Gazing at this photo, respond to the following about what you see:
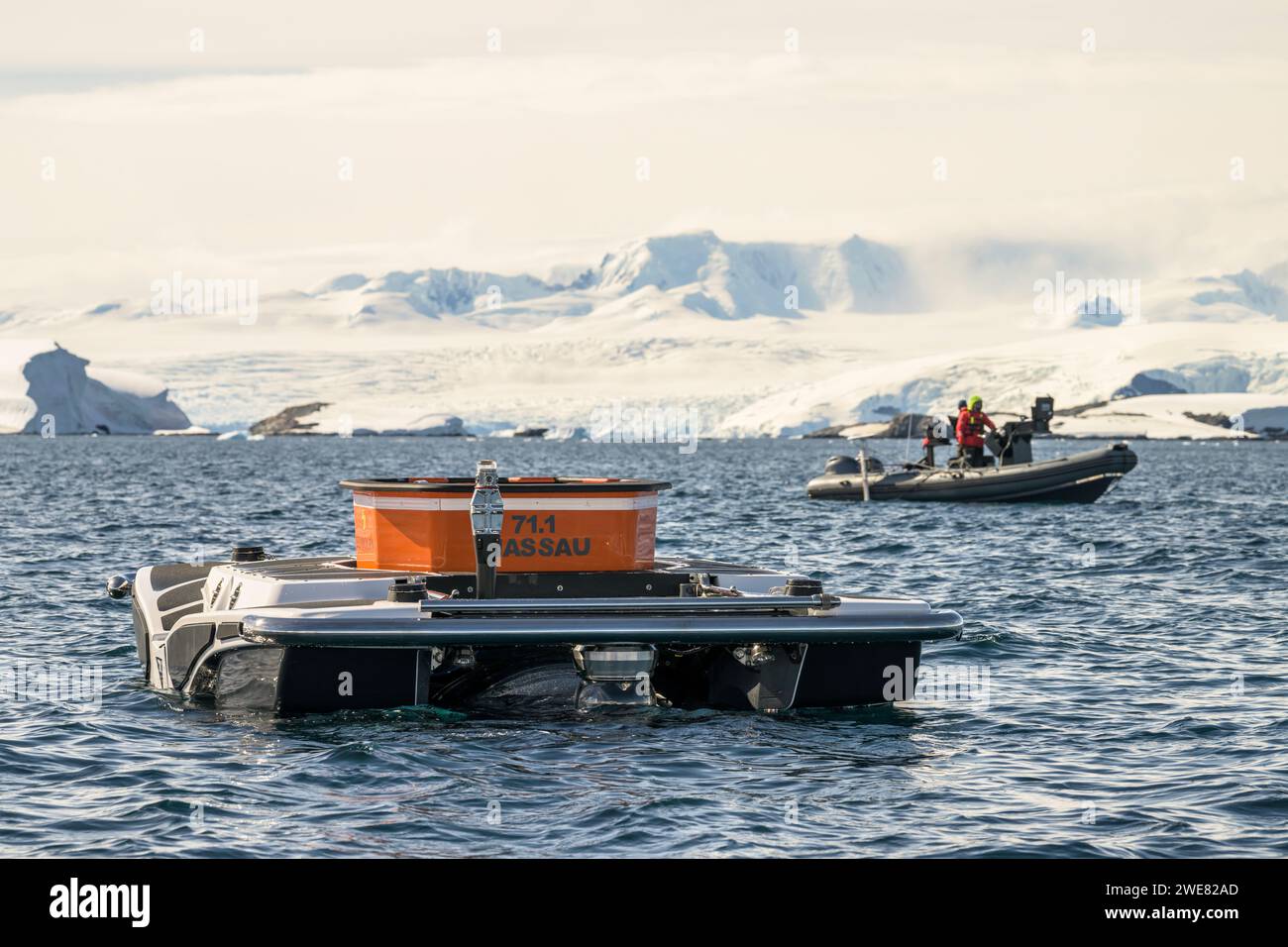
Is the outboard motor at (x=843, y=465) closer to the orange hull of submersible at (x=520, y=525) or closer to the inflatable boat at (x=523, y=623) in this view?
the inflatable boat at (x=523, y=623)

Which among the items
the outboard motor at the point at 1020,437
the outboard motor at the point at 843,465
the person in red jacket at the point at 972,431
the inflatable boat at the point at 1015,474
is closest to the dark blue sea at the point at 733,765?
the person in red jacket at the point at 972,431

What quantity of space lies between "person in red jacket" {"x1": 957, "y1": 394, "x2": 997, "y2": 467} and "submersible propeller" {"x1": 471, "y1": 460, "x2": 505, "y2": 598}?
1281 inches

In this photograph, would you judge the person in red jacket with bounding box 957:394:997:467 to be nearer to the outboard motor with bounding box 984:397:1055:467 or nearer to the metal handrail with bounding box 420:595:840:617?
the outboard motor with bounding box 984:397:1055:467

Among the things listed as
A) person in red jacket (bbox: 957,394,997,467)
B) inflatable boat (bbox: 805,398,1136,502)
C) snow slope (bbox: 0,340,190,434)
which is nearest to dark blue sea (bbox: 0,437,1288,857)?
person in red jacket (bbox: 957,394,997,467)

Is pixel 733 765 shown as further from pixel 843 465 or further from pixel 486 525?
pixel 843 465

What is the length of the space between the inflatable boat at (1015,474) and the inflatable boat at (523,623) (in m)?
32.5

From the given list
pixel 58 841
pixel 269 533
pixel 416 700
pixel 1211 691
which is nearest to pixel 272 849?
pixel 58 841

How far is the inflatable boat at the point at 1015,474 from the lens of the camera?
4675 cm

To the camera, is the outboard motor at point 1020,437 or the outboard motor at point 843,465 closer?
the outboard motor at point 1020,437

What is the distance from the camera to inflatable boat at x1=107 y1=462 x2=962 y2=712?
12.7m

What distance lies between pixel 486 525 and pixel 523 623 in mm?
937

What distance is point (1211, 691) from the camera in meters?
15.0

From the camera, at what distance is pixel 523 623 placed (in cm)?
1253

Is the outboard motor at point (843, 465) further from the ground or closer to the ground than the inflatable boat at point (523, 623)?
closer to the ground
